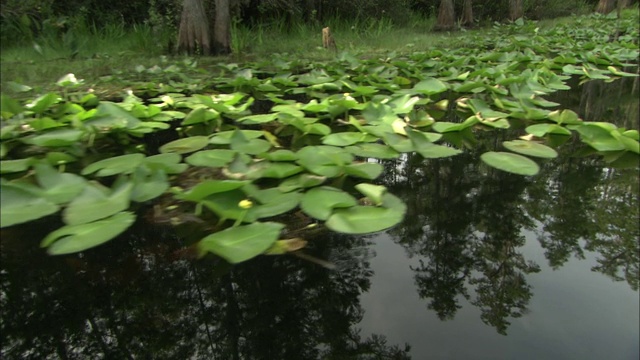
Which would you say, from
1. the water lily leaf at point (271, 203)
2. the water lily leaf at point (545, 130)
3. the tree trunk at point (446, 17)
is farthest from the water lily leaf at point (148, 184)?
the tree trunk at point (446, 17)

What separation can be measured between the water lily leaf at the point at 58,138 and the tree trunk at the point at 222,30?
2729mm

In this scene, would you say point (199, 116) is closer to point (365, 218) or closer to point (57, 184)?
point (57, 184)

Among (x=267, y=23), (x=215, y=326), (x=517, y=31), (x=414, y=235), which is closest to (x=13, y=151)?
(x=215, y=326)

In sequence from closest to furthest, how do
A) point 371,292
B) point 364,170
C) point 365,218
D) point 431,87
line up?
point 371,292 < point 365,218 < point 364,170 < point 431,87

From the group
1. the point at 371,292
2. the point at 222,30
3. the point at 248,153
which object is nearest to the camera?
the point at 371,292

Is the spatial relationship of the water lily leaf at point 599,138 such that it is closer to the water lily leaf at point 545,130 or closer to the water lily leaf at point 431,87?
the water lily leaf at point 545,130

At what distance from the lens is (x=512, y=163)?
115cm

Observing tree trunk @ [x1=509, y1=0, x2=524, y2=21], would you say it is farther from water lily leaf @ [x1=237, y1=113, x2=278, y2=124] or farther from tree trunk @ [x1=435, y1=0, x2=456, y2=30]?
water lily leaf @ [x1=237, y1=113, x2=278, y2=124]

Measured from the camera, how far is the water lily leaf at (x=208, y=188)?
867 mm

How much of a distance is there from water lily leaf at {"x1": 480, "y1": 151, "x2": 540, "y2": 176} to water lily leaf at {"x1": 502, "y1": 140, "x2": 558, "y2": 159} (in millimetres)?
90

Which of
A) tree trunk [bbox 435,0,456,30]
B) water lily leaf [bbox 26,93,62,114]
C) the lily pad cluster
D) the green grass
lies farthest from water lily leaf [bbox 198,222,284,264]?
tree trunk [bbox 435,0,456,30]

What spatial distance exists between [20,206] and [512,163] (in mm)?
1126

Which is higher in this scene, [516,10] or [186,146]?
[516,10]

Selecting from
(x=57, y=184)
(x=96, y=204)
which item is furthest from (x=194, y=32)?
(x=96, y=204)
